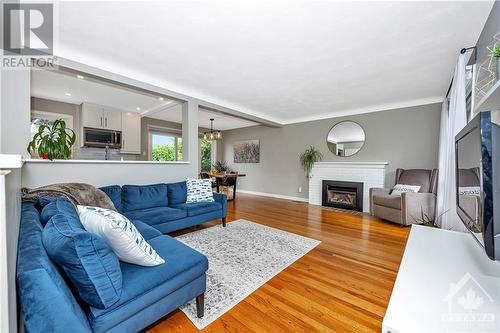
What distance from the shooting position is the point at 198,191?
3.37 m

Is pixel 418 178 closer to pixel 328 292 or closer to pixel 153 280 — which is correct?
pixel 328 292

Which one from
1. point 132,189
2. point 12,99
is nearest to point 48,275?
point 132,189

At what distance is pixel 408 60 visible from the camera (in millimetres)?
2602

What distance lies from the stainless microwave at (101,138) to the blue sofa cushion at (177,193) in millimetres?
2840

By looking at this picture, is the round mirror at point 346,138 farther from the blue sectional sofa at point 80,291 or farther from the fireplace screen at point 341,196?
the blue sectional sofa at point 80,291

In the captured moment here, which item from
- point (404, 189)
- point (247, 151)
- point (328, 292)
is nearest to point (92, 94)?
point (247, 151)

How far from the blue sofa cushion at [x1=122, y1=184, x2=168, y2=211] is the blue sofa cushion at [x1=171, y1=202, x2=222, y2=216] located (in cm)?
25

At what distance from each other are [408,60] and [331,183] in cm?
308

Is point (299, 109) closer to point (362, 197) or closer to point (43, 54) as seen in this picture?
point (362, 197)

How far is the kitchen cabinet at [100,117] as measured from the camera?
4594mm

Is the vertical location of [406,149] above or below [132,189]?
above

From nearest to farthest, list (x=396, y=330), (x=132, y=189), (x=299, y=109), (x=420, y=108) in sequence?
(x=396, y=330) < (x=132, y=189) < (x=420, y=108) < (x=299, y=109)

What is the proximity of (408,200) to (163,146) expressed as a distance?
20.8ft

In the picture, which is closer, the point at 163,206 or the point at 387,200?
the point at 163,206
